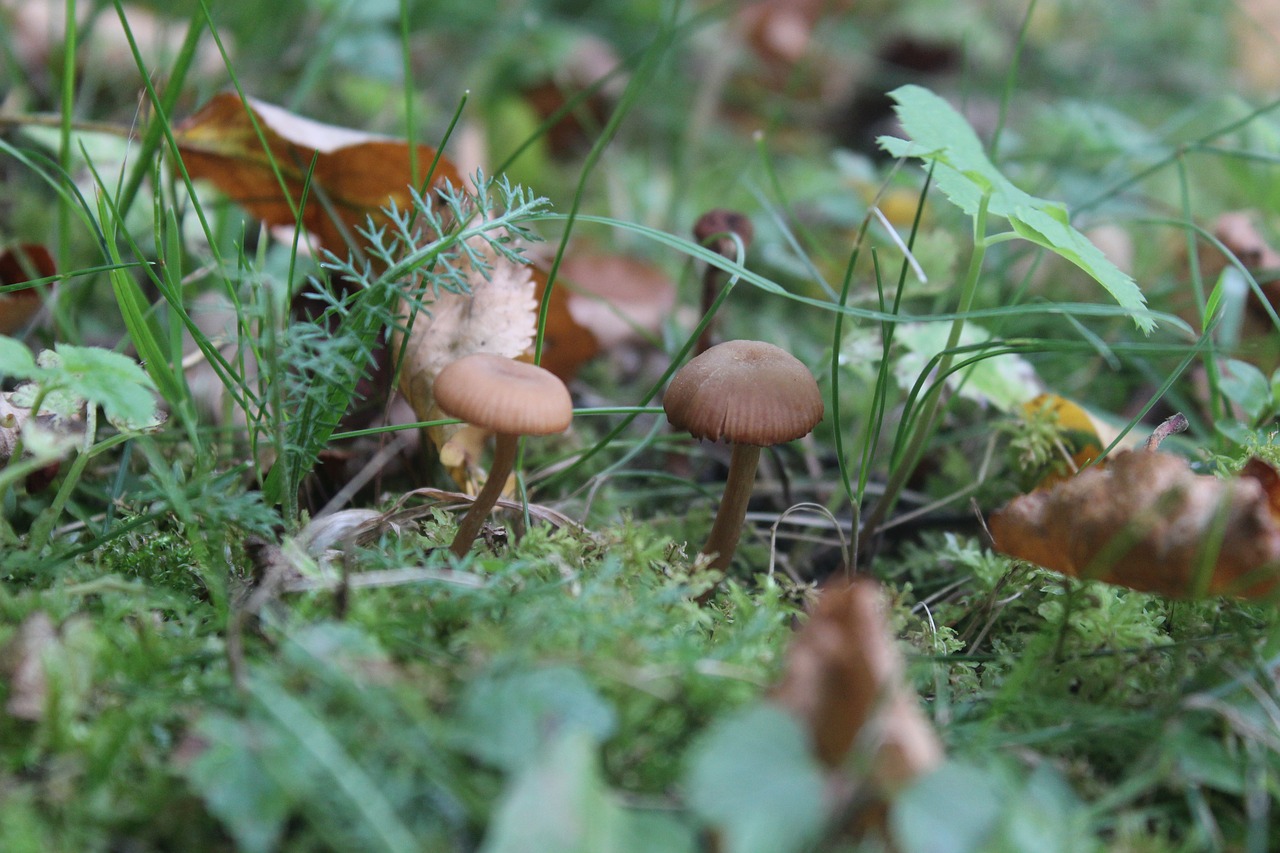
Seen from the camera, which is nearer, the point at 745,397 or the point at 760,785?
the point at 760,785

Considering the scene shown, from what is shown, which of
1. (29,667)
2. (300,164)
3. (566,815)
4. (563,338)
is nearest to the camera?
(566,815)

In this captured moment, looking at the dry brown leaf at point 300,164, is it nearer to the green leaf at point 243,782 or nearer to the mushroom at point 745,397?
the mushroom at point 745,397

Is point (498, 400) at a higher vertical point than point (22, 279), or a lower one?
higher

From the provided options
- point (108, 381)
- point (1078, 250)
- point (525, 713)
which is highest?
point (1078, 250)

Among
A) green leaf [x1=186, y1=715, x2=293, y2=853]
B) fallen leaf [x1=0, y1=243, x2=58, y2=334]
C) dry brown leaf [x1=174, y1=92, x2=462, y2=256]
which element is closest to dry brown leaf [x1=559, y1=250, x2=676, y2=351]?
dry brown leaf [x1=174, y1=92, x2=462, y2=256]

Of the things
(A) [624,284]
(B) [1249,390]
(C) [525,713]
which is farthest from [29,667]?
(A) [624,284]

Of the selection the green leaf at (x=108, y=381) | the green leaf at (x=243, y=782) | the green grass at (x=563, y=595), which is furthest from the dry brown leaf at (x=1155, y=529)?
the green leaf at (x=108, y=381)

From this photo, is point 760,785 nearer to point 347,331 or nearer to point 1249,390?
point 347,331

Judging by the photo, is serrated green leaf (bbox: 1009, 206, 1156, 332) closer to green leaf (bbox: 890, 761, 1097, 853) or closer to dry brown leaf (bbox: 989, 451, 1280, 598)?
dry brown leaf (bbox: 989, 451, 1280, 598)
